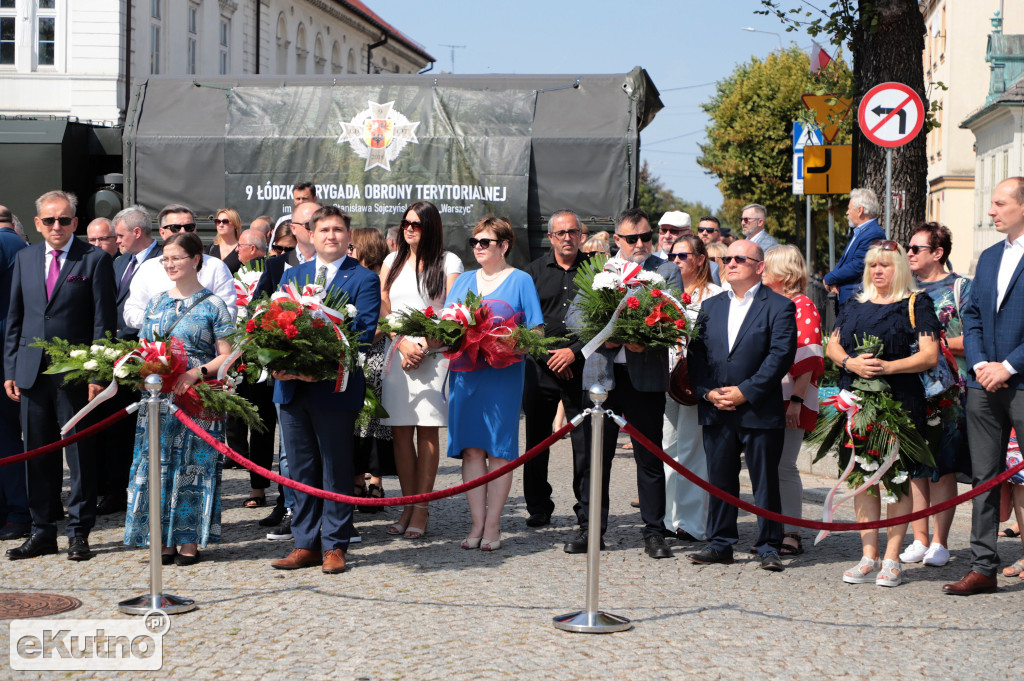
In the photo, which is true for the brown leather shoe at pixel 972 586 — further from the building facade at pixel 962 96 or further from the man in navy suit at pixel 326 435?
the building facade at pixel 962 96

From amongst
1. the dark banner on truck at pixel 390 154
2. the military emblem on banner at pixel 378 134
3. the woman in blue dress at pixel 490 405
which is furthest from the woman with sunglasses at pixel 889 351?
the military emblem on banner at pixel 378 134

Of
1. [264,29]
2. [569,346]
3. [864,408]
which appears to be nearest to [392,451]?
[569,346]

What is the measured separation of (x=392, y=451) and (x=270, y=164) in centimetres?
699

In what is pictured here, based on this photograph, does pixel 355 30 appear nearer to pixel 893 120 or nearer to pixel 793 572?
pixel 893 120

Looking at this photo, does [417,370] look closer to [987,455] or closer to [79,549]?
[79,549]

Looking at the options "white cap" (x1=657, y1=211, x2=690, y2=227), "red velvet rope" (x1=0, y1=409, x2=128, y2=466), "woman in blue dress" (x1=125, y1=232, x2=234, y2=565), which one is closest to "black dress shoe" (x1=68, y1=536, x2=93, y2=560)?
"woman in blue dress" (x1=125, y1=232, x2=234, y2=565)

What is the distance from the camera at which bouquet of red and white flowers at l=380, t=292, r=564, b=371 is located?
291 inches

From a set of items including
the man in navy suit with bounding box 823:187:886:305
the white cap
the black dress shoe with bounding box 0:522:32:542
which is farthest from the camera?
the man in navy suit with bounding box 823:187:886:305

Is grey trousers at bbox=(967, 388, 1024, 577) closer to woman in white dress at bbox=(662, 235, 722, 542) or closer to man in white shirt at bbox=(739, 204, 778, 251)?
woman in white dress at bbox=(662, 235, 722, 542)

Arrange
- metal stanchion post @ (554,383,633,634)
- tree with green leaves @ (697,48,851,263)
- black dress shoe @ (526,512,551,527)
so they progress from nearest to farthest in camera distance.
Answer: metal stanchion post @ (554,383,633,634)
black dress shoe @ (526,512,551,527)
tree with green leaves @ (697,48,851,263)

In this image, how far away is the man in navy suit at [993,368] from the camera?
6.74m

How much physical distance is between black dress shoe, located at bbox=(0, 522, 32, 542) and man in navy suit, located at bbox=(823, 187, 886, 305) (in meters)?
6.86

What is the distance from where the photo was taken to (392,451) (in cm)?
898

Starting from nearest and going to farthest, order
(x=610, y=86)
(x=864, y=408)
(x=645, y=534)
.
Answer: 1. (x=864, y=408)
2. (x=645, y=534)
3. (x=610, y=86)
